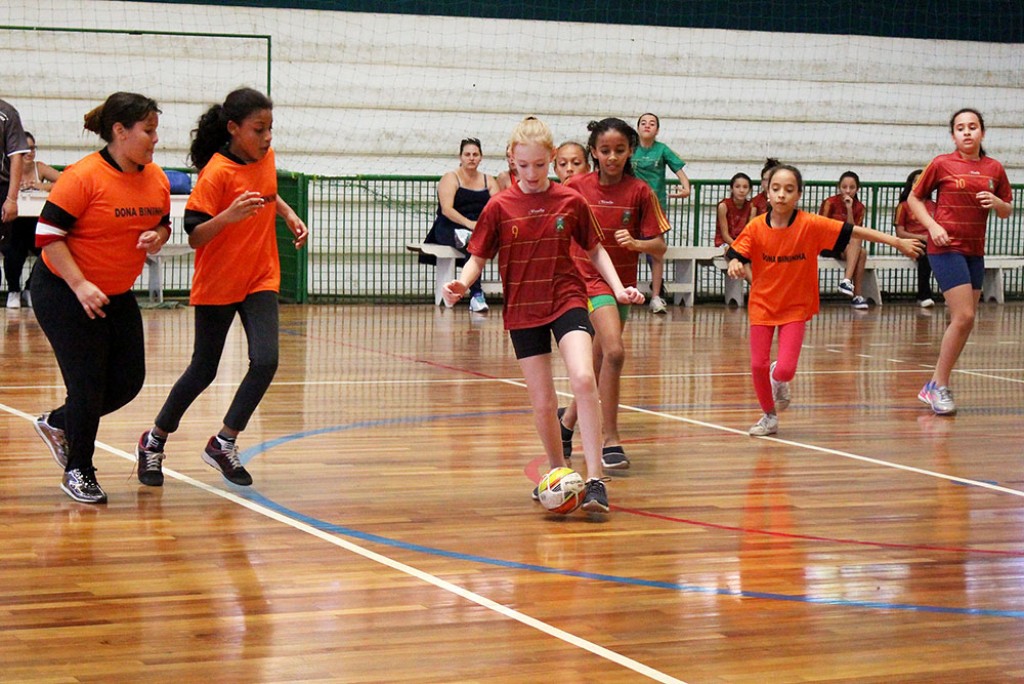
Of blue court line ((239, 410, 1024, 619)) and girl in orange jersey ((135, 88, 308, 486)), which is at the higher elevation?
girl in orange jersey ((135, 88, 308, 486))

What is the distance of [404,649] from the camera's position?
11.5 ft

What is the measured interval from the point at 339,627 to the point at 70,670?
680 mm

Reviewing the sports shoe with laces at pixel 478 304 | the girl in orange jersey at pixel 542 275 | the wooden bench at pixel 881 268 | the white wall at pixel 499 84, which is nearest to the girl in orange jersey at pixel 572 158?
the girl in orange jersey at pixel 542 275

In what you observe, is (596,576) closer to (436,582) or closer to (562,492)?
(436,582)

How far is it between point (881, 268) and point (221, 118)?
479 inches

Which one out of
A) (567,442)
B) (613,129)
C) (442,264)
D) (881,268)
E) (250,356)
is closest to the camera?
(250,356)

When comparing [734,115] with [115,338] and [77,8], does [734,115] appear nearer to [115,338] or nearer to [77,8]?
[77,8]

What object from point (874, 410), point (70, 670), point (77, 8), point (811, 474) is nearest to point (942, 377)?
point (874, 410)

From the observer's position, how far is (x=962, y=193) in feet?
26.2

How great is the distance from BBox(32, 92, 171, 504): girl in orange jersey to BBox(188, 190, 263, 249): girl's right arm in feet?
0.40

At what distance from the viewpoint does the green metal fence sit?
15195 millimetres

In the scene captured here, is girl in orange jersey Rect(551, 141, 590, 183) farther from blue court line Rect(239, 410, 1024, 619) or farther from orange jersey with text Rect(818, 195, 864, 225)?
orange jersey with text Rect(818, 195, 864, 225)

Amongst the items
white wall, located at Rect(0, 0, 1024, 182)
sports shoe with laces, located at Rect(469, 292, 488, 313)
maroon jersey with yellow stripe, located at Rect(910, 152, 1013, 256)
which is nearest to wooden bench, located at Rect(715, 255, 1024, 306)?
white wall, located at Rect(0, 0, 1024, 182)

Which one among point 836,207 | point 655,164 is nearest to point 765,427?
point 655,164
